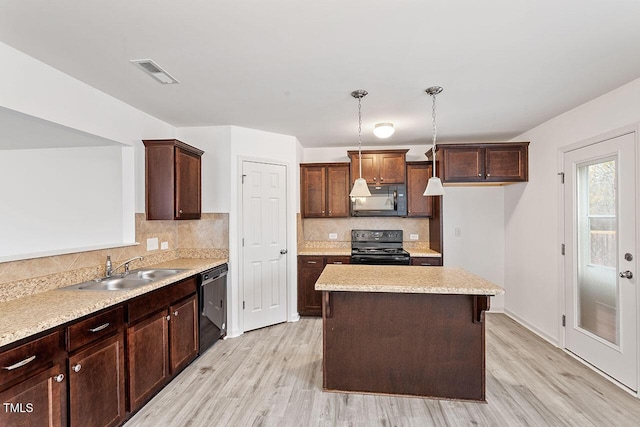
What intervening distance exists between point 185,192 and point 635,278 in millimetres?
4139

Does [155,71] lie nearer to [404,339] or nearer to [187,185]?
[187,185]

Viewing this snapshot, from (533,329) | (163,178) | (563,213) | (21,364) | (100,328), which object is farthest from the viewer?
→ (533,329)

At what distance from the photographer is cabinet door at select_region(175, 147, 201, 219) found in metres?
3.17

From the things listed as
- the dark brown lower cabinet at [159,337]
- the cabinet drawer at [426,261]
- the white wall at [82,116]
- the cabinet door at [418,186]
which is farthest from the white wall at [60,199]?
the cabinet door at [418,186]

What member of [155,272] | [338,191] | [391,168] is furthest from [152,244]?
[391,168]

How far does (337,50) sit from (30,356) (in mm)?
2372

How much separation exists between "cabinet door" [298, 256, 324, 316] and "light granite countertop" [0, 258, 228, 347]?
2.04 metres

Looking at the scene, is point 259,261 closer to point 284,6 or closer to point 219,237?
point 219,237

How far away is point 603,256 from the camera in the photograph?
283 centimetres

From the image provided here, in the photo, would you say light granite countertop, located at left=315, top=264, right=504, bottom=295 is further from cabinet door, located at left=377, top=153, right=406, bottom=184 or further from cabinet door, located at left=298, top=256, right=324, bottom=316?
cabinet door, located at left=377, top=153, right=406, bottom=184

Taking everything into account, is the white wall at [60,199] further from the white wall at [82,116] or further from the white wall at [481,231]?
the white wall at [481,231]

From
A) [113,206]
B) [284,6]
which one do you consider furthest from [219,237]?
[284,6]

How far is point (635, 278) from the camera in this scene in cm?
249

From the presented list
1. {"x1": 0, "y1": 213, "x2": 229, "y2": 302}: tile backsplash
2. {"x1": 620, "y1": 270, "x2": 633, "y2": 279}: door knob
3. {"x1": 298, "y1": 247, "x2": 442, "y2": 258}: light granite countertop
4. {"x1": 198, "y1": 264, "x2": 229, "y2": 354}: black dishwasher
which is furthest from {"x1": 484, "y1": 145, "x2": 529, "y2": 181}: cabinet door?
{"x1": 198, "y1": 264, "x2": 229, "y2": 354}: black dishwasher
